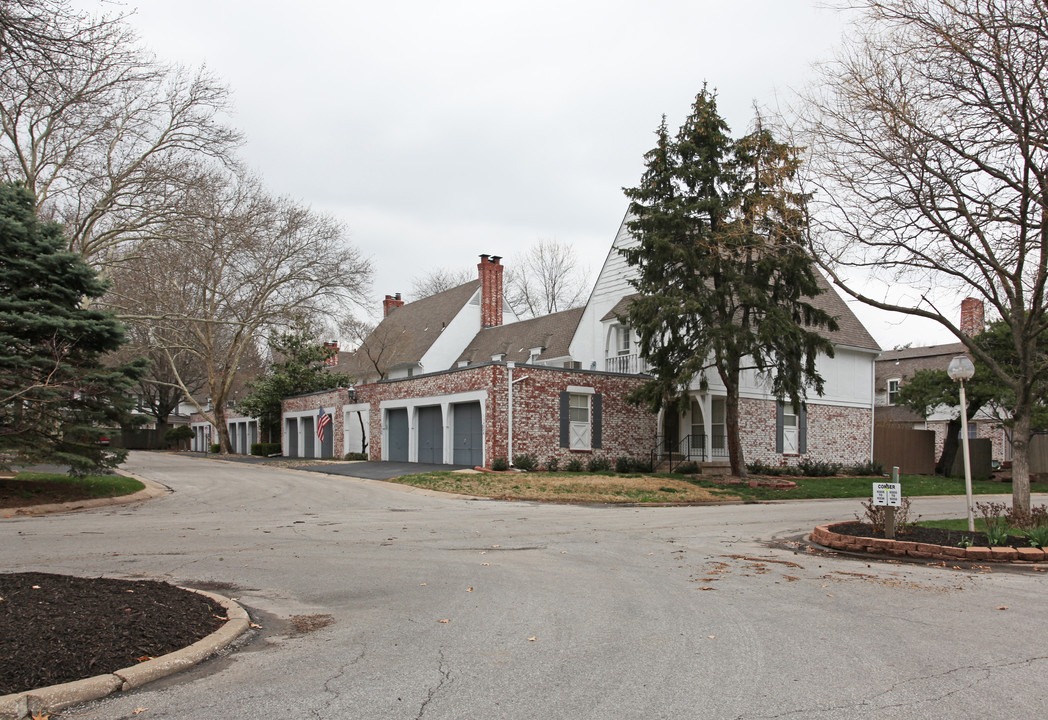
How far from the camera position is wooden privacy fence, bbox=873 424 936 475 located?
3372cm

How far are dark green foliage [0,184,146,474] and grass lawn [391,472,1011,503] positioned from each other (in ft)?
27.9

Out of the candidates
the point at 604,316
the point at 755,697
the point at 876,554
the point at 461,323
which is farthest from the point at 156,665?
the point at 461,323

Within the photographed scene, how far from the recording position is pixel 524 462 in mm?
24469

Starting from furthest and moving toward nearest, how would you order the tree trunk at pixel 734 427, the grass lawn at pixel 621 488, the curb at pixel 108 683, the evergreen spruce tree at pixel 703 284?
the tree trunk at pixel 734 427
the evergreen spruce tree at pixel 703 284
the grass lawn at pixel 621 488
the curb at pixel 108 683

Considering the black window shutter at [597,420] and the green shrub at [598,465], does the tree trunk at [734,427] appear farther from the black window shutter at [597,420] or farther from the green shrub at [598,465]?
the black window shutter at [597,420]

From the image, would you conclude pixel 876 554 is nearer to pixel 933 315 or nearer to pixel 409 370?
pixel 933 315

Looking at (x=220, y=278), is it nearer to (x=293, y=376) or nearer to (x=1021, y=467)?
(x=293, y=376)

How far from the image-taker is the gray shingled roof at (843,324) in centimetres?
3144

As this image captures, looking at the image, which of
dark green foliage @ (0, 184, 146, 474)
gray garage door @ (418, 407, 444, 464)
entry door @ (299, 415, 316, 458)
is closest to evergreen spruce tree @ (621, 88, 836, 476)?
gray garage door @ (418, 407, 444, 464)

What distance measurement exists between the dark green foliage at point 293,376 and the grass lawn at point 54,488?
23.1 metres

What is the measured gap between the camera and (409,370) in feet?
139

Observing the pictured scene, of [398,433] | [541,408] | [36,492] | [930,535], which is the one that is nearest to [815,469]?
[541,408]

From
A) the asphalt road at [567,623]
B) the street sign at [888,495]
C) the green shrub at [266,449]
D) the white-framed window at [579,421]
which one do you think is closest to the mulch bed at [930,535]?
the street sign at [888,495]

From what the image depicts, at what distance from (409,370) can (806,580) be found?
3517 cm
